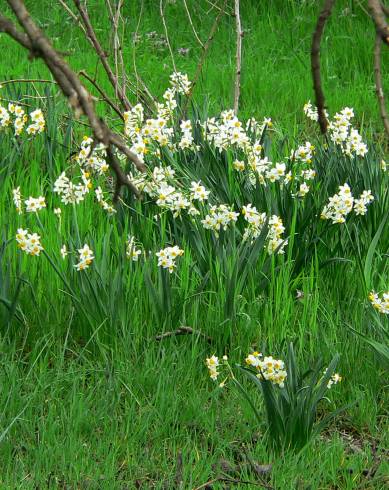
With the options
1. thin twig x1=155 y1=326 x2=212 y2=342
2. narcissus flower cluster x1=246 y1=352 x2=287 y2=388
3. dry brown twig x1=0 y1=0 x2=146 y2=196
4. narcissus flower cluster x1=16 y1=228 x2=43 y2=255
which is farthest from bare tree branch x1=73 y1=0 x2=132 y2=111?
dry brown twig x1=0 y1=0 x2=146 y2=196

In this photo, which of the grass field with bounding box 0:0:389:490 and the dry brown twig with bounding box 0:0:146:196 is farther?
the grass field with bounding box 0:0:389:490

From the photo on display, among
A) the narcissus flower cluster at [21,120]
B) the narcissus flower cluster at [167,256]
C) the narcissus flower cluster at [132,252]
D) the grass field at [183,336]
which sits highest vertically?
the narcissus flower cluster at [21,120]

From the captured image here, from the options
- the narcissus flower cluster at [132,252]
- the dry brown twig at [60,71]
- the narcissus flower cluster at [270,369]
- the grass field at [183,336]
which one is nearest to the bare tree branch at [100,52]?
the grass field at [183,336]

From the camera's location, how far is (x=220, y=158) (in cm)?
403

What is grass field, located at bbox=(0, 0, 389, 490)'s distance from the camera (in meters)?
2.62

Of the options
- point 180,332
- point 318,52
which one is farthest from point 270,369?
point 318,52

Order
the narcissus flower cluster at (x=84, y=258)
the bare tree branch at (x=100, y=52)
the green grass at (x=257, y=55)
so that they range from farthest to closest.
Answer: the green grass at (x=257, y=55), the bare tree branch at (x=100, y=52), the narcissus flower cluster at (x=84, y=258)

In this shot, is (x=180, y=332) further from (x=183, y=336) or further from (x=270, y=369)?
(x=270, y=369)

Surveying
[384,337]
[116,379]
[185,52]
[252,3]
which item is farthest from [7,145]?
[252,3]

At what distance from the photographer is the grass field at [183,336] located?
262cm

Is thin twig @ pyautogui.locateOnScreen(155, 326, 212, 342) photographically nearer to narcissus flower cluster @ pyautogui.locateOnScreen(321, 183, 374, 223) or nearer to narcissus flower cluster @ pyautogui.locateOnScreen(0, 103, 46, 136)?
narcissus flower cluster @ pyautogui.locateOnScreen(321, 183, 374, 223)

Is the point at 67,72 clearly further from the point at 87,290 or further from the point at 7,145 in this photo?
the point at 7,145

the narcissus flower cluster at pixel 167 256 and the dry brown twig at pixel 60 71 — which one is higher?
the dry brown twig at pixel 60 71

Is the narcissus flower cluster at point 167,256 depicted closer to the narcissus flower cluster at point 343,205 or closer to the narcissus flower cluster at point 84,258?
Answer: the narcissus flower cluster at point 84,258
